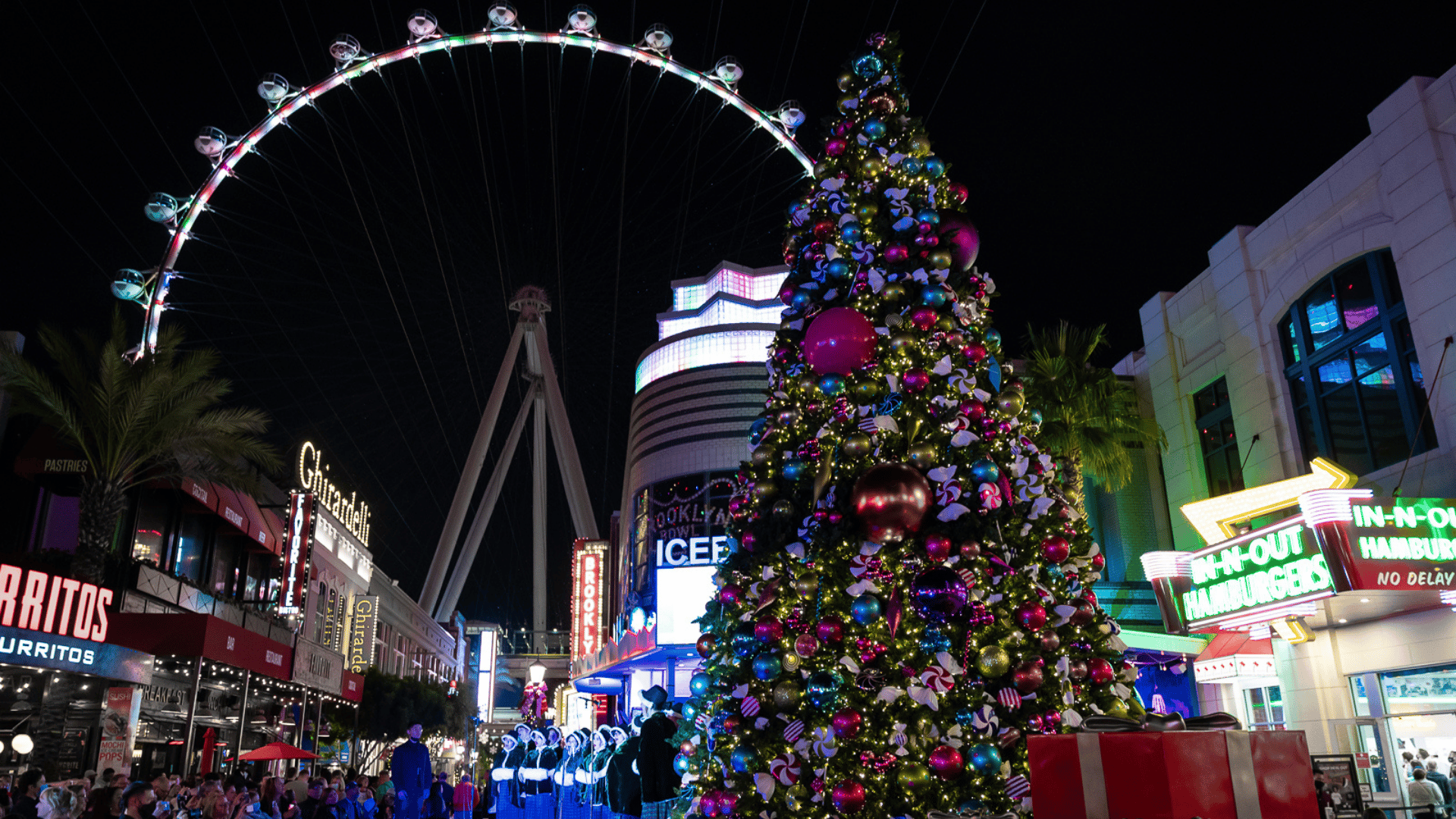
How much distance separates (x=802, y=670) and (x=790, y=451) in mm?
1842

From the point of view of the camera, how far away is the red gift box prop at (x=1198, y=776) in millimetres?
3992

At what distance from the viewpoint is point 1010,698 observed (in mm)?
7137

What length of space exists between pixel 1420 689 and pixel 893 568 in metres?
12.0

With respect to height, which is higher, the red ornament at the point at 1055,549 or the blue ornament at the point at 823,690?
the red ornament at the point at 1055,549

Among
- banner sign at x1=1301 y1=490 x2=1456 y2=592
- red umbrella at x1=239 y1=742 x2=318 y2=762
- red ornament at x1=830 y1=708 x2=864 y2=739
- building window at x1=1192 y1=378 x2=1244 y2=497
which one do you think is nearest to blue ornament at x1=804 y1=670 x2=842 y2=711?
red ornament at x1=830 y1=708 x2=864 y2=739

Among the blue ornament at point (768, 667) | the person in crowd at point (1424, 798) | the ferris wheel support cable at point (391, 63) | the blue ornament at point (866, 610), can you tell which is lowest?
the person in crowd at point (1424, 798)

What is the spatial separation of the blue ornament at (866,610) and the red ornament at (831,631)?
138 mm

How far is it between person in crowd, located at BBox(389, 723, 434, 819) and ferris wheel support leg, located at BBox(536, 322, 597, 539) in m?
35.1

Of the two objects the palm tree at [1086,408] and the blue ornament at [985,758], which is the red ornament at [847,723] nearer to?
the blue ornament at [985,758]

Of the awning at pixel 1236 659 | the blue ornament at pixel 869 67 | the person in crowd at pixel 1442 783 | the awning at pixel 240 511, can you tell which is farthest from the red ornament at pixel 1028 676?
the awning at pixel 240 511

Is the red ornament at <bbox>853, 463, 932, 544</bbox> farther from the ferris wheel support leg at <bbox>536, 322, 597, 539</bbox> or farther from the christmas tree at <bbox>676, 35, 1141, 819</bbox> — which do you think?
the ferris wheel support leg at <bbox>536, 322, 597, 539</bbox>

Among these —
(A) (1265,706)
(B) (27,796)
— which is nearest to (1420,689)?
(A) (1265,706)

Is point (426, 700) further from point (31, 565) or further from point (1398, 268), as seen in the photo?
point (1398, 268)

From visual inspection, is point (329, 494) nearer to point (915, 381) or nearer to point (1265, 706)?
point (1265, 706)
